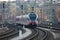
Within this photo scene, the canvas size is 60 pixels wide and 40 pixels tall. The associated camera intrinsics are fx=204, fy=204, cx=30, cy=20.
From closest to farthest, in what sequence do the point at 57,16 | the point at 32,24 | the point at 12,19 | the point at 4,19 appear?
the point at 32,24, the point at 57,16, the point at 4,19, the point at 12,19

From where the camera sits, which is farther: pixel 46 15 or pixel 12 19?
pixel 12 19

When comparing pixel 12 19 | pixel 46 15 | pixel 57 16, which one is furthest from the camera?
pixel 12 19

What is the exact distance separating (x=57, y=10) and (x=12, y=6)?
21.9 metres

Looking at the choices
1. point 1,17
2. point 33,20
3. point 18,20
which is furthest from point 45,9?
point 33,20

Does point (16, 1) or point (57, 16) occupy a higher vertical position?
point (16, 1)

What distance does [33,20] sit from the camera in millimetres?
36719

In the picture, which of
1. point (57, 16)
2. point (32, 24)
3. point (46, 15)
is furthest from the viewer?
point (46, 15)

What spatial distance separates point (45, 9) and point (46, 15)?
2.35 metres

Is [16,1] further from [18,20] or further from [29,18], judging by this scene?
[29,18]

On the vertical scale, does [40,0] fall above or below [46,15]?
above

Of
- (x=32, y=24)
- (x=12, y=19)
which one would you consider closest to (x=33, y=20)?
(x=32, y=24)

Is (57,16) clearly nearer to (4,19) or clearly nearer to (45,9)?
(45,9)

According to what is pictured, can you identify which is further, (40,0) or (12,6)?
(12,6)

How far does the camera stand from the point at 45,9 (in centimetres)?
6078
